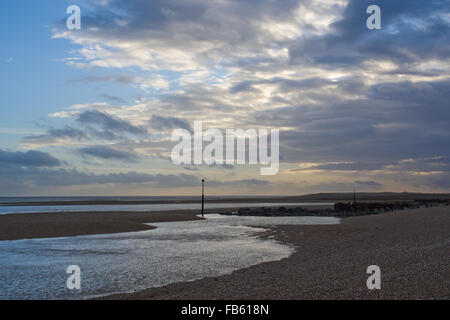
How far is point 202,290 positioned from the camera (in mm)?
13398

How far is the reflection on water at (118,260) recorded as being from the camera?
14.7 m

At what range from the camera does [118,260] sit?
20.2 metres

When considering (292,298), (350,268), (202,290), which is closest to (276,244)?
(350,268)

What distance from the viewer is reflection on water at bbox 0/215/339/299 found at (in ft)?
48.2
